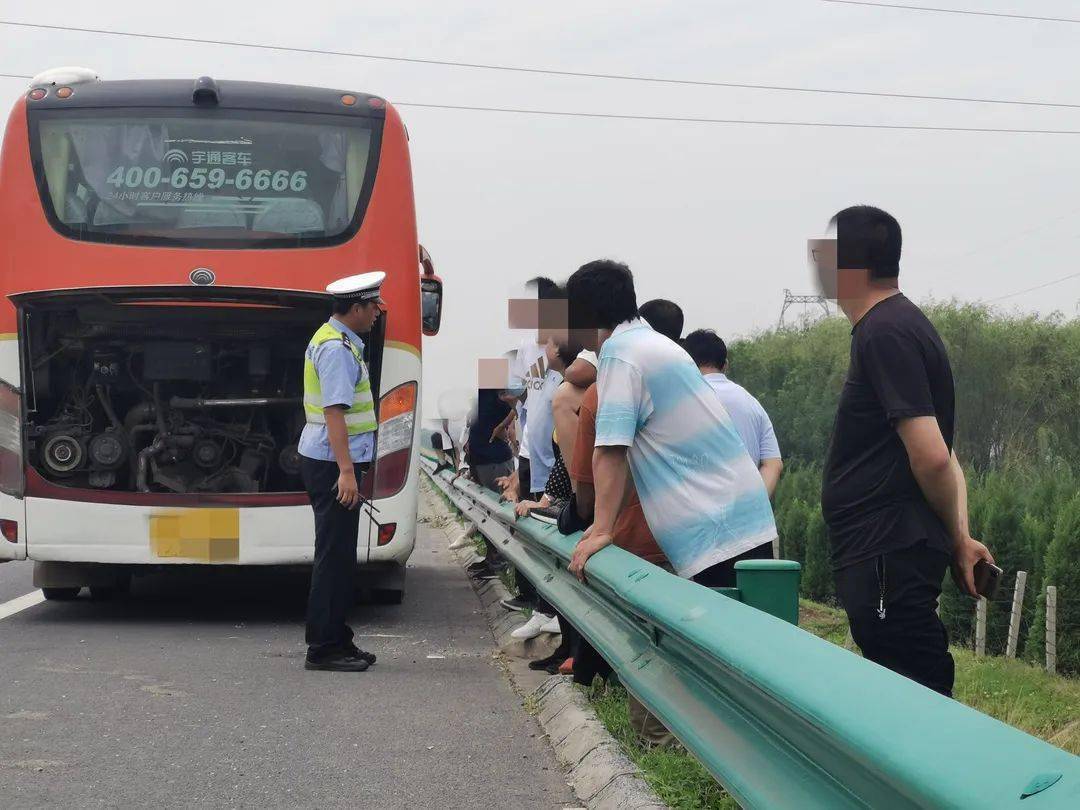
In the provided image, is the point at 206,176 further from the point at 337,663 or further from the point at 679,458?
the point at 679,458

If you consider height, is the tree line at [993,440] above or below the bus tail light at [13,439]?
below

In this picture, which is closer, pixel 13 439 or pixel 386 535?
pixel 13 439

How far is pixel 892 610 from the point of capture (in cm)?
393

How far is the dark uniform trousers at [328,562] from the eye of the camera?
25.0ft

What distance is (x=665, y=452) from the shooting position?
15.5ft

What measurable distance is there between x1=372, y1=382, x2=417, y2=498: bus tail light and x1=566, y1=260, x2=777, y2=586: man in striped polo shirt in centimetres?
496

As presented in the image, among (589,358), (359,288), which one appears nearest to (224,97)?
(359,288)

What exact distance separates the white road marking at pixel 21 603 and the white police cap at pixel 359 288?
3.88 m

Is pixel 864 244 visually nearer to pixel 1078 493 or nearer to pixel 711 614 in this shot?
pixel 711 614

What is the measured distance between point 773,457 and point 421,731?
2371 millimetres

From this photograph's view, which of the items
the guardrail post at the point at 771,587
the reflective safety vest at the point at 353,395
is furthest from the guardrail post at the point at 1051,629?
the guardrail post at the point at 771,587

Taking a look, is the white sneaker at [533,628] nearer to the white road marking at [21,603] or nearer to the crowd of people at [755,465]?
the crowd of people at [755,465]

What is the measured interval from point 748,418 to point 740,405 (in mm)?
80

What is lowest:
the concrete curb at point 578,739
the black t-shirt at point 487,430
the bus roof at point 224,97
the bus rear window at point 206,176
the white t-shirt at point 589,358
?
the concrete curb at point 578,739
